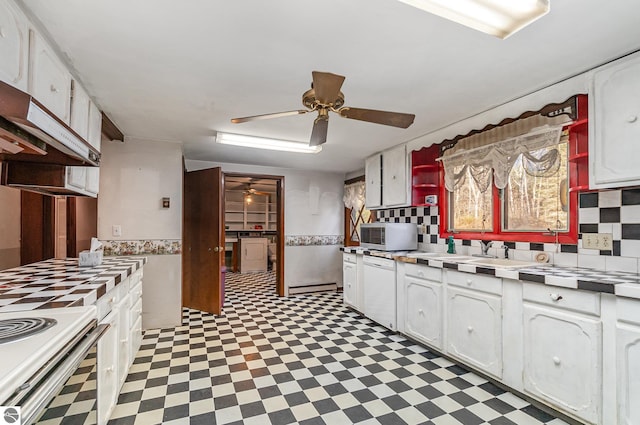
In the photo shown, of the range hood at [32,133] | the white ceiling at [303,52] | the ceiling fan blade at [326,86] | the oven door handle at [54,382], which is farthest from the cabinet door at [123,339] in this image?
the ceiling fan blade at [326,86]

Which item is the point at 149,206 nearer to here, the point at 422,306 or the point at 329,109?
the point at 329,109

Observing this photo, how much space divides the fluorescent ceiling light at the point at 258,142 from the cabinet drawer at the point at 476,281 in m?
2.11

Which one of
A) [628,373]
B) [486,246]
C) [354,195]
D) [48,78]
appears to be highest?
[48,78]

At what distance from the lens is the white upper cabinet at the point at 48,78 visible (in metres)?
1.51

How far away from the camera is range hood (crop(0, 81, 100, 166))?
3.44ft

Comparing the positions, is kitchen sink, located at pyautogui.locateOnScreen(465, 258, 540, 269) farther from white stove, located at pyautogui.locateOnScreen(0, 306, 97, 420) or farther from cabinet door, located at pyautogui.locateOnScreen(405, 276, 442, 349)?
white stove, located at pyautogui.locateOnScreen(0, 306, 97, 420)

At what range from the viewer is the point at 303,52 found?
178 centimetres

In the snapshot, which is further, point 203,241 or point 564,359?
point 203,241

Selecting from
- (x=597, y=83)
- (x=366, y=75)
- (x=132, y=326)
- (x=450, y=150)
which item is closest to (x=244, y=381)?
(x=132, y=326)

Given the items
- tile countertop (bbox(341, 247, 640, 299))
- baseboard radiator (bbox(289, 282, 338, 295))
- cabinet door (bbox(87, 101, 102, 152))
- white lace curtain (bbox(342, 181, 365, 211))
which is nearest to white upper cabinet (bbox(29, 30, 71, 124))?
cabinet door (bbox(87, 101, 102, 152))

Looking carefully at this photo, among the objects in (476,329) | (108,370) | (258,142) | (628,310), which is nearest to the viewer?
(628,310)

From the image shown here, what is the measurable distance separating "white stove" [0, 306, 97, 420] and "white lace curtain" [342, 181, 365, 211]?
423 centimetres

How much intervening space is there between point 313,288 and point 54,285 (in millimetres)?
3897

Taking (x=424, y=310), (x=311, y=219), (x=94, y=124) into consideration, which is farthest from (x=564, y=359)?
(x=311, y=219)
